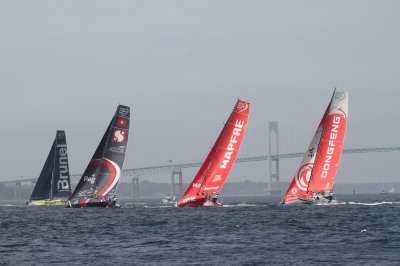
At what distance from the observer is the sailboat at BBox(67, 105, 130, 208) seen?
165 feet

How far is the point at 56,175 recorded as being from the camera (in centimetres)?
6334

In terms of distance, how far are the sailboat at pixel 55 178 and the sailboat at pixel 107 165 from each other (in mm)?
12493

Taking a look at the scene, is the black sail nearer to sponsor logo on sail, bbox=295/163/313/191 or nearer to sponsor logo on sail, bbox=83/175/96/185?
sponsor logo on sail, bbox=83/175/96/185

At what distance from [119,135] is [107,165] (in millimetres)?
2006

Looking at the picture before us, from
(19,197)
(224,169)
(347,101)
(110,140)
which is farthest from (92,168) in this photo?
(19,197)

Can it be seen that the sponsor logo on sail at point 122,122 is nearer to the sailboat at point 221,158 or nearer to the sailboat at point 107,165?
the sailboat at point 107,165

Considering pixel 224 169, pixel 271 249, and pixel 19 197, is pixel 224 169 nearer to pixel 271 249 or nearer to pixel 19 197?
pixel 271 249

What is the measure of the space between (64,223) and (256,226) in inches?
371

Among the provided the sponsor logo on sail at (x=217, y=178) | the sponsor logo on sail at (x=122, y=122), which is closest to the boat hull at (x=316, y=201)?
the sponsor logo on sail at (x=217, y=178)

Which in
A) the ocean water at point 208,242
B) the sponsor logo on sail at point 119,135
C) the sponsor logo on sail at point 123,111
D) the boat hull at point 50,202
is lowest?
the ocean water at point 208,242

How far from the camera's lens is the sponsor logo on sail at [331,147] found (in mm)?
45938

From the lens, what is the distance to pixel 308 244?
77.7 ft

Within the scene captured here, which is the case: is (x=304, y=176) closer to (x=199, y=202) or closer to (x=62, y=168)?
(x=199, y=202)

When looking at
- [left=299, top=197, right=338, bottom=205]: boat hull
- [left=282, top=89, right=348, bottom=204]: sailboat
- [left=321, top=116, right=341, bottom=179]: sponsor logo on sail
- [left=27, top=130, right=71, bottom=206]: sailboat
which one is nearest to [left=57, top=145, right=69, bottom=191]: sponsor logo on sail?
[left=27, top=130, right=71, bottom=206]: sailboat
